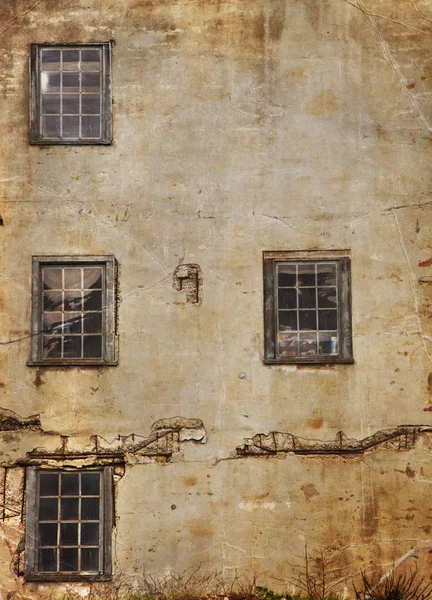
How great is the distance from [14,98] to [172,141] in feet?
7.32

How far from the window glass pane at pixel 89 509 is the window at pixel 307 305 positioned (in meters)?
3.02

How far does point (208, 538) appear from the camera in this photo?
419 inches

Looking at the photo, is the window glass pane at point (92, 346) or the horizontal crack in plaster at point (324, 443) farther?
the window glass pane at point (92, 346)

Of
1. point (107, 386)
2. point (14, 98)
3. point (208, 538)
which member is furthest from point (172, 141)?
point (208, 538)

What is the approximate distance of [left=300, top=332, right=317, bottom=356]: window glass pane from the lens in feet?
36.0

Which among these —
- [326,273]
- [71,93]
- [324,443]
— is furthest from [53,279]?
[324,443]

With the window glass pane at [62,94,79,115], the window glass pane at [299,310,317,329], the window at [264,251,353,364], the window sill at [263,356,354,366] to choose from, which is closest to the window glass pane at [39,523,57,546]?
the window sill at [263,356,354,366]

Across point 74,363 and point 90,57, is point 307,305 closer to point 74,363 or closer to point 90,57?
point 74,363

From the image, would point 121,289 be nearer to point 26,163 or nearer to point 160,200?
point 160,200

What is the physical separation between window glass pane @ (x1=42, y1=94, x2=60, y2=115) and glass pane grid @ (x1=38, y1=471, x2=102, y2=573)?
16.4 ft

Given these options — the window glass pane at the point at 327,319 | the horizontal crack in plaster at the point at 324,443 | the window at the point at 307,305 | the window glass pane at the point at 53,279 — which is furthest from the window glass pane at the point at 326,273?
the window glass pane at the point at 53,279

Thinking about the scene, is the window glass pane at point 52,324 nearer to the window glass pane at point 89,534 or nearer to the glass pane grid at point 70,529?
the glass pane grid at point 70,529

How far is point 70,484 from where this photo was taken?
10.8m

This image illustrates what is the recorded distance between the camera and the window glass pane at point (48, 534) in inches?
421
